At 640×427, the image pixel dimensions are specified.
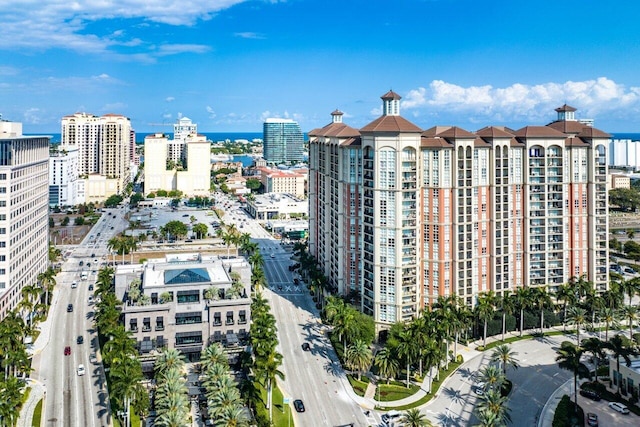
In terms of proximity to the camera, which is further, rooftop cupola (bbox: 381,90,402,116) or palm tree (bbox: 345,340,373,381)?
rooftop cupola (bbox: 381,90,402,116)

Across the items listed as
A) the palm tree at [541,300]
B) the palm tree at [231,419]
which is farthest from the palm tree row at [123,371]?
the palm tree at [541,300]

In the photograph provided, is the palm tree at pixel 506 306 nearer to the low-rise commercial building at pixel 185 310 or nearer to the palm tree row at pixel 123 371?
the low-rise commercial building at pixel 185 310

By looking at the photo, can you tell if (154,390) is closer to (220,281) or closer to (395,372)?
(220,281)

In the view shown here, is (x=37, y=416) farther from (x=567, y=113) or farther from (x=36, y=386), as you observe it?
(x=567, y=113)

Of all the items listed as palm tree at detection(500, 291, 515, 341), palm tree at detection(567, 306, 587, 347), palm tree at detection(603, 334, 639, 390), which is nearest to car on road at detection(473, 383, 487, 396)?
palm tree at detection(603, 334, 639, 390)

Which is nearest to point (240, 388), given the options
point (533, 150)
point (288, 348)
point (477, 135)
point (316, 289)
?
point (288, 348)

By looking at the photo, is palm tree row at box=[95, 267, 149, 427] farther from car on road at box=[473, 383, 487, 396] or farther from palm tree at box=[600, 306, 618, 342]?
palm tree at box=[600, 306, 618, 342]
